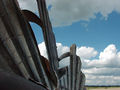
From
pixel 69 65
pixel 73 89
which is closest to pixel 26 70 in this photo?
pixel 69 65

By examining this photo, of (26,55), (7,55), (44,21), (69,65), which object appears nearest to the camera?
(7,55)

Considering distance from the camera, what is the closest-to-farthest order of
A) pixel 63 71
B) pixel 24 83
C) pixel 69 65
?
pixel 24 83
pixel 63 71
pixel 69 65

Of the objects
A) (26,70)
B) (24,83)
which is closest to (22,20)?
(26,70)

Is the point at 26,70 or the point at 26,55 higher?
the point at 26,55

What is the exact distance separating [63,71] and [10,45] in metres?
2.24

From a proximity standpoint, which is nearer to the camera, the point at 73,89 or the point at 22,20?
the point at 22,20

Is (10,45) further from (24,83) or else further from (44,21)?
(24,83)

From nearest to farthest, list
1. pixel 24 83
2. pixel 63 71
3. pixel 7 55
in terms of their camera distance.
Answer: pixel 24 83
pixel 7 55
pixel 63 71

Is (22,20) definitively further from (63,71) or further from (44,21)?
(63,71)

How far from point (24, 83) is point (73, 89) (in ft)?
17.1

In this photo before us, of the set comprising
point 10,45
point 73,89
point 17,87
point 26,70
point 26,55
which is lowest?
point 73,89

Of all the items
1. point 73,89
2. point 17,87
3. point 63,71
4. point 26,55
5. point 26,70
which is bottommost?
point 73,89

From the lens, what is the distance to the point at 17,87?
3.51 ft

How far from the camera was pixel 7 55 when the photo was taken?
366cm
